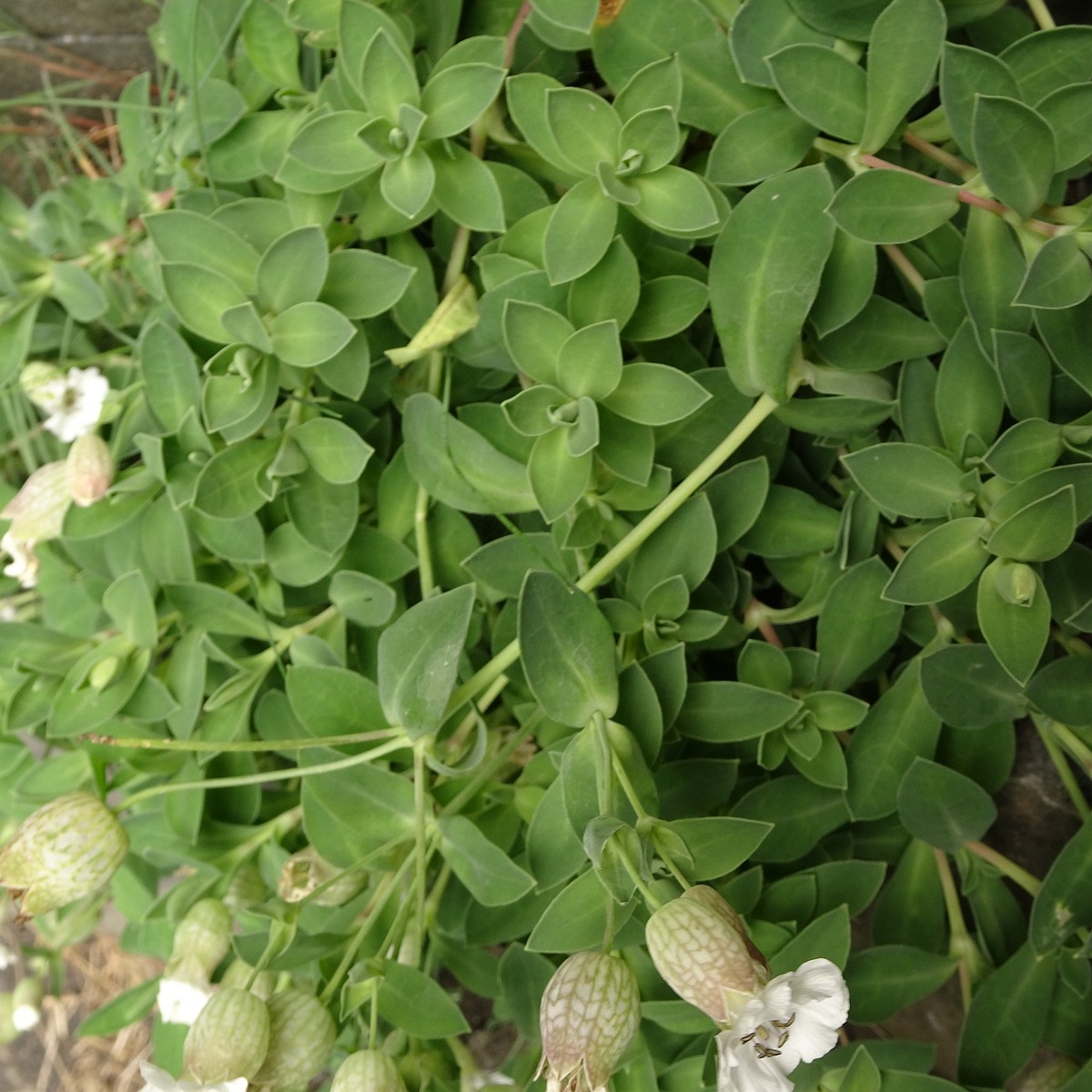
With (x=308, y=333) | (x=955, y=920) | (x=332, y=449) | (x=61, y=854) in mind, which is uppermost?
(x=308, y=333)

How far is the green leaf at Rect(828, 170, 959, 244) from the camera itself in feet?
2.77

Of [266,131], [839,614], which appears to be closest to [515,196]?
[266,131]

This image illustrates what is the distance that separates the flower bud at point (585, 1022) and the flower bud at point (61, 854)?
1.53 feet

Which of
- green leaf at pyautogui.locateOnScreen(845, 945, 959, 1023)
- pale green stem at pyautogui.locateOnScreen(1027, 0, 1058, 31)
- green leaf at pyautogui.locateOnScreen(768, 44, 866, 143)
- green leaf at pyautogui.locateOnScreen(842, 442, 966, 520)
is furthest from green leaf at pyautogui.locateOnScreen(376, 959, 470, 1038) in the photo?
pale green stem at pyautogui.locateOnScreen(1027, 0, 1058, 31)

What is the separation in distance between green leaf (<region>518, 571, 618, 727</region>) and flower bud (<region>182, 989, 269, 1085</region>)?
339mm

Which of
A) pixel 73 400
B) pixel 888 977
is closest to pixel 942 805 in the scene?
pixel 888 977

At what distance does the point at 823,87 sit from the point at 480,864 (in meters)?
0.75

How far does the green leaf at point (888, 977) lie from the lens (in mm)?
986

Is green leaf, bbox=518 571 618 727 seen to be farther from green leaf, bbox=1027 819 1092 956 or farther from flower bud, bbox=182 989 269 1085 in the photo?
green leaf, bbox=1027 819 1092 956

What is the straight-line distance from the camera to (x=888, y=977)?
3.26ft

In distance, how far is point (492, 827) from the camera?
1041 mm

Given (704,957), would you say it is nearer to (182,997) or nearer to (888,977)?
(888,977)

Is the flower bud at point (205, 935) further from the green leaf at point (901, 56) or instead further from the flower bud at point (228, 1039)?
the green leaf at point (901, 56)

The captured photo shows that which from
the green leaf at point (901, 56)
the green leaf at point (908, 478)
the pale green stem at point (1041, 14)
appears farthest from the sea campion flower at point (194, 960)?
the pale green stem at point (1041, 14)
